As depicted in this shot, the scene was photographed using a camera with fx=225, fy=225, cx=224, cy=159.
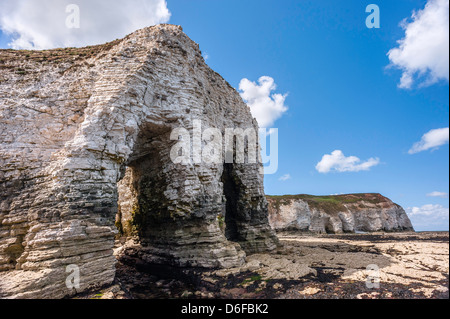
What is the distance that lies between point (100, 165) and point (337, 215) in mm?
48904

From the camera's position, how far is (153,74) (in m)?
12.5

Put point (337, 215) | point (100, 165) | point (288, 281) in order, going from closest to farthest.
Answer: point (100, 165) → point (288, 281) → point (337, 215)

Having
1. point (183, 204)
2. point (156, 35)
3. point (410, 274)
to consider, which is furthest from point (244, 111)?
point (410, 274)

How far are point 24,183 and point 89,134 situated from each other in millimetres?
3038

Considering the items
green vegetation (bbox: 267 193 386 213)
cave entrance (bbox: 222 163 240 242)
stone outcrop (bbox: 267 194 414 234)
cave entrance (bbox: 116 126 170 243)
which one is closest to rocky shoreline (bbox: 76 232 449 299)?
cave entrance (bbox: 116 126 170 243)

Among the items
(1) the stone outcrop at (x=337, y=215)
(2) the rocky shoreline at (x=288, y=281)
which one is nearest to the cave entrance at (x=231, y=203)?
(2) the rocky shoreline at (x=288, y=281)

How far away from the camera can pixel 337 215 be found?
1864 inches

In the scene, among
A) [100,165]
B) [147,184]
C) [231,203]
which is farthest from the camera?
[231,203]

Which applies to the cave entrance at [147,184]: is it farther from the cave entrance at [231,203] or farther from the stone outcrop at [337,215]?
the stone outcrop at [337,215]

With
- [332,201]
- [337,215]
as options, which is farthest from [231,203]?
[332,201]

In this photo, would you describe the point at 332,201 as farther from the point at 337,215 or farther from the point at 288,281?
the point at 288,281

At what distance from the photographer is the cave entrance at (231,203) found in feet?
62.0

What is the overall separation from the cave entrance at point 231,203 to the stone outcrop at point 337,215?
25.3 meters

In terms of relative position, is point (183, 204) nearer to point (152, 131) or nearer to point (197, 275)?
point (197, 275)
